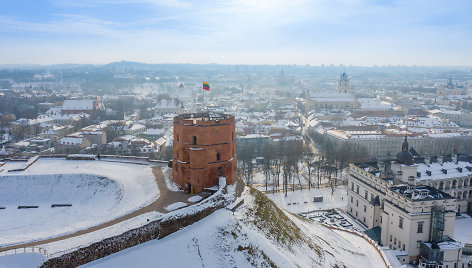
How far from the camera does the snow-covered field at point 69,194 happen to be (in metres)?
26.4

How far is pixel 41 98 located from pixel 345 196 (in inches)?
5935

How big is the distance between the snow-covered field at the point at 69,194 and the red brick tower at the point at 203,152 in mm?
2950

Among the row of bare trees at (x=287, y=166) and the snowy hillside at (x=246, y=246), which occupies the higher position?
the snowy hillside at (x=246, y=246)

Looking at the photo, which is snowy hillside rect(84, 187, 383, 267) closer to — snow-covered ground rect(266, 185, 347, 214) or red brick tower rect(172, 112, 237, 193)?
red brick tower rect(172, 112, 237, 193)

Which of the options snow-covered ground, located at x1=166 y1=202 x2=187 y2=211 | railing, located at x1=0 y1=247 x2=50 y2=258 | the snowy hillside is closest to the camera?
railing, located at x1=0 y1=247 x2=50 y2=258

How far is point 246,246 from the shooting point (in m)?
22.5

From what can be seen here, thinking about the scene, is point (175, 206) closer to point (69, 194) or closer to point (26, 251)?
point (26, 251)

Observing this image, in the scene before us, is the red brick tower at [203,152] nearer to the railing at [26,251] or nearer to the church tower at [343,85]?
the railing at [26,251]

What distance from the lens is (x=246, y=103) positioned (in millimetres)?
167875

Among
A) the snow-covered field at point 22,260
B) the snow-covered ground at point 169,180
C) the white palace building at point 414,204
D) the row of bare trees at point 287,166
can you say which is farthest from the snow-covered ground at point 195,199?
the row of bare trees at point 287,166

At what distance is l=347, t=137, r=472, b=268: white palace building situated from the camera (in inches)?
1414

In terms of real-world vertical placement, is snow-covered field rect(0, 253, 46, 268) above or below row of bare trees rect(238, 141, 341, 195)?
above

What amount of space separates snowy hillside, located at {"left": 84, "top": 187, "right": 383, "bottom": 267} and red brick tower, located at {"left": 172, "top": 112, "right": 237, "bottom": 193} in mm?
2944

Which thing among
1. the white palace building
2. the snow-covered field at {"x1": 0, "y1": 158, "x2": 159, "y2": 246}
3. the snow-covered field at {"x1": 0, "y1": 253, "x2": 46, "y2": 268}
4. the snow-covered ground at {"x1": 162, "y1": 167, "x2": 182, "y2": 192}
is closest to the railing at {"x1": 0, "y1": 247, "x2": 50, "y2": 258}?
the snow-covered field at {"x1": 0, "y1": 253, "x2": 46, "y2": 268}
